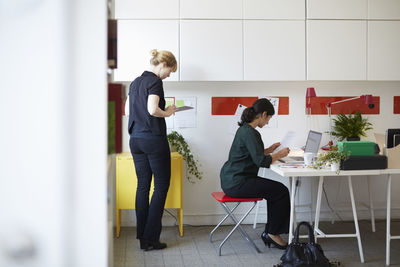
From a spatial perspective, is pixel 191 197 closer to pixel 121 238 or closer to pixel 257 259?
pixel 121 238

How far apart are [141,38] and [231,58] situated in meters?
0.86

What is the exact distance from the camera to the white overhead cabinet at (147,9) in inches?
188

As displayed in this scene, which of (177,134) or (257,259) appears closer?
(257,259)

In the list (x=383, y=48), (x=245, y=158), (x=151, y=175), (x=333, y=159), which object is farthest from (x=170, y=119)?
(x=383, y=48)

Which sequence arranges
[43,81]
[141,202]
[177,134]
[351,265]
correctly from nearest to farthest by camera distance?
[43,81]
[351,265]
[141,202]
[177,134]

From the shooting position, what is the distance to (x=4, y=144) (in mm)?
1622

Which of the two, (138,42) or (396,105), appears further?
(396,105)

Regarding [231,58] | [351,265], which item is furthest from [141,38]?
[351,265]

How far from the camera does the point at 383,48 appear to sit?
501 centimetres

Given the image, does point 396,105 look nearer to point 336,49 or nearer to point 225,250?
point 336,49

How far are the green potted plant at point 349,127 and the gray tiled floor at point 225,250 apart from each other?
923 mm

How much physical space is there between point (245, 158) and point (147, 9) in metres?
1.70

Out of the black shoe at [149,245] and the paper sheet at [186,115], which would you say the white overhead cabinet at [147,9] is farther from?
the black shoe at [149,245]

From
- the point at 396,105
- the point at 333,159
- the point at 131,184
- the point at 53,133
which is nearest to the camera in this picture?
the point at 53,133
